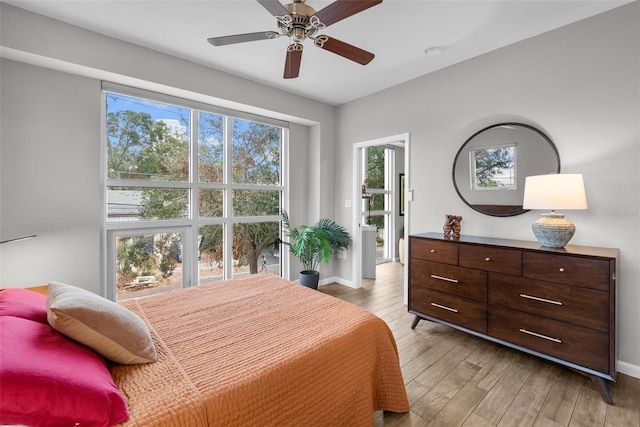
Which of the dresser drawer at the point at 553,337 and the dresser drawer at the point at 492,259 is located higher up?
the dresser drawer at the point at 492,259

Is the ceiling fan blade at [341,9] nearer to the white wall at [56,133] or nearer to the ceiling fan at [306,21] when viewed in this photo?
the ceiling fan at [306,21]

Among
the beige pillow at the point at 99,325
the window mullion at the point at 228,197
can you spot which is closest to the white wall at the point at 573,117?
the window mullion at the point at 228,197

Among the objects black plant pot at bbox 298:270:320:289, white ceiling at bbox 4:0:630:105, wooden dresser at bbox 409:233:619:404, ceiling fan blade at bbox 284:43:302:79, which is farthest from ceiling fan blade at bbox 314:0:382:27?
black plant pot at bbox 298:270:320:289

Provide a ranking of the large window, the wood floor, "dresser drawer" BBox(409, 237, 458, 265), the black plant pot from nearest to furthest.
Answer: the wood floor, "dresser drawer" BBox(409, 237, 458, 265), the large window, the black plant pot

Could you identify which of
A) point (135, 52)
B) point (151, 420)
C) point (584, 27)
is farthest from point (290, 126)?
point (151, 420)

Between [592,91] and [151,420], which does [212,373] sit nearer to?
[151,420]

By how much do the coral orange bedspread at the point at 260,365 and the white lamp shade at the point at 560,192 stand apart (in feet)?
4.99

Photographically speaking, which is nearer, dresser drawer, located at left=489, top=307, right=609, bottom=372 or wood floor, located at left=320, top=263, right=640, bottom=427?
wood floor, located at left=320, top=263, right=640, bottom=427

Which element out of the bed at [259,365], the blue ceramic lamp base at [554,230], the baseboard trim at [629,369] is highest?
the blue ceramic lamp base at [554,230]

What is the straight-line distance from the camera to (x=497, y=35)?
8.24 ft

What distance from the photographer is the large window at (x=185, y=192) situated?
2918 mm

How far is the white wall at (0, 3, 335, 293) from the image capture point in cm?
228

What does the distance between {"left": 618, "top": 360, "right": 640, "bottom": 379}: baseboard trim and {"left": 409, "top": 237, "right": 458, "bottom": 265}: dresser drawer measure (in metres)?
1.31

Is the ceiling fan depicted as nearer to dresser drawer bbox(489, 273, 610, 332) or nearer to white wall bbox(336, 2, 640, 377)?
white wall bbox(336, 2, 640, 377)
